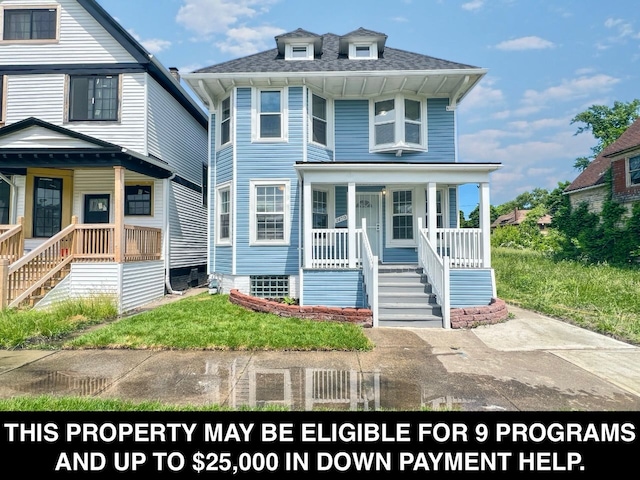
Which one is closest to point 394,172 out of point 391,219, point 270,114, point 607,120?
point 391,219

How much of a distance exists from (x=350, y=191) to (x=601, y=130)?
38.4 meters

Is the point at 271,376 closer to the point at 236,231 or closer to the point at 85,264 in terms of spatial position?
the point at 236,231

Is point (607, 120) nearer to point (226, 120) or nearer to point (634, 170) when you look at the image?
point (634, 170)

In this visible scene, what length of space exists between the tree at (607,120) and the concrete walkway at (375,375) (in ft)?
116

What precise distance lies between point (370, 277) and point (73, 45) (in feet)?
39.4

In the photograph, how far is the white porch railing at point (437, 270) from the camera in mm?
7457

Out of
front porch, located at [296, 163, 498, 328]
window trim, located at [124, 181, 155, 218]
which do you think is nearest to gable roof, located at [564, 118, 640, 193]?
front porch, located at [296, 163, 498, 328]

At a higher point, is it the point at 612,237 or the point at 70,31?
the point at 70,31

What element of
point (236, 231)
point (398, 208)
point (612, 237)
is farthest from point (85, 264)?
point (612, 237)

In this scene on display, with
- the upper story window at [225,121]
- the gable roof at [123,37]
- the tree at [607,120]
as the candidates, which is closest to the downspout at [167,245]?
the upper story window at [225,121]

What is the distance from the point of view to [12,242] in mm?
9133

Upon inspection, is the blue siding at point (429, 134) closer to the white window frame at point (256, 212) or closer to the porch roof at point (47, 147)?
the white window frame at point (256, 212)

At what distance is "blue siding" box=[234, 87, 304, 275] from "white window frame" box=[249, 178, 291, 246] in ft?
0.30

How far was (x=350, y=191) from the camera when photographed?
28.1 ft
